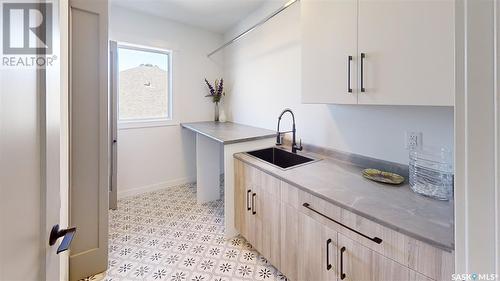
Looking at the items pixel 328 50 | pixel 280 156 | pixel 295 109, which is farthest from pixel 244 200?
pixel 328 50

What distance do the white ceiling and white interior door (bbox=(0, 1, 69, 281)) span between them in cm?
243

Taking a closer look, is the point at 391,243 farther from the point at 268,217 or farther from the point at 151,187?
the point at 151,187

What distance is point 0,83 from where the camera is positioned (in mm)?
459

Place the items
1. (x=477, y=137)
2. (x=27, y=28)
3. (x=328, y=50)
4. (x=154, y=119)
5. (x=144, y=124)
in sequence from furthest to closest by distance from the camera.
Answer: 1. (x=154, y=119)
2. (x=144, y=124)
3. (x=328, y=50)
4. (x=27, y=28)
5. (x=477, y=137)

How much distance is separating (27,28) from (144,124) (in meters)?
2.80

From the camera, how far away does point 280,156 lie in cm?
235

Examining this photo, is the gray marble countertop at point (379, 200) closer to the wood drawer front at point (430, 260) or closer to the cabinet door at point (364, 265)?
the wood drawer front at point (430, 260)

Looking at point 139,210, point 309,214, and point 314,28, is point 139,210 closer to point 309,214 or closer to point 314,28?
point 309,214

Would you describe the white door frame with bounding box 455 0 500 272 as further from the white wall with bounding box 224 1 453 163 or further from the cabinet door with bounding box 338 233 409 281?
the white wall with bounding box 224 1 453 163

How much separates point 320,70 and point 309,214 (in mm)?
933

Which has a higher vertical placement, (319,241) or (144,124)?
(144,124)

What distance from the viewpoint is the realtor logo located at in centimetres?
50

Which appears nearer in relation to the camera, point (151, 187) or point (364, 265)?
point (364, 265)

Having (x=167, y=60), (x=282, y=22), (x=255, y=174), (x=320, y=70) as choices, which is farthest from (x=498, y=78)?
(x=167, y=60)
